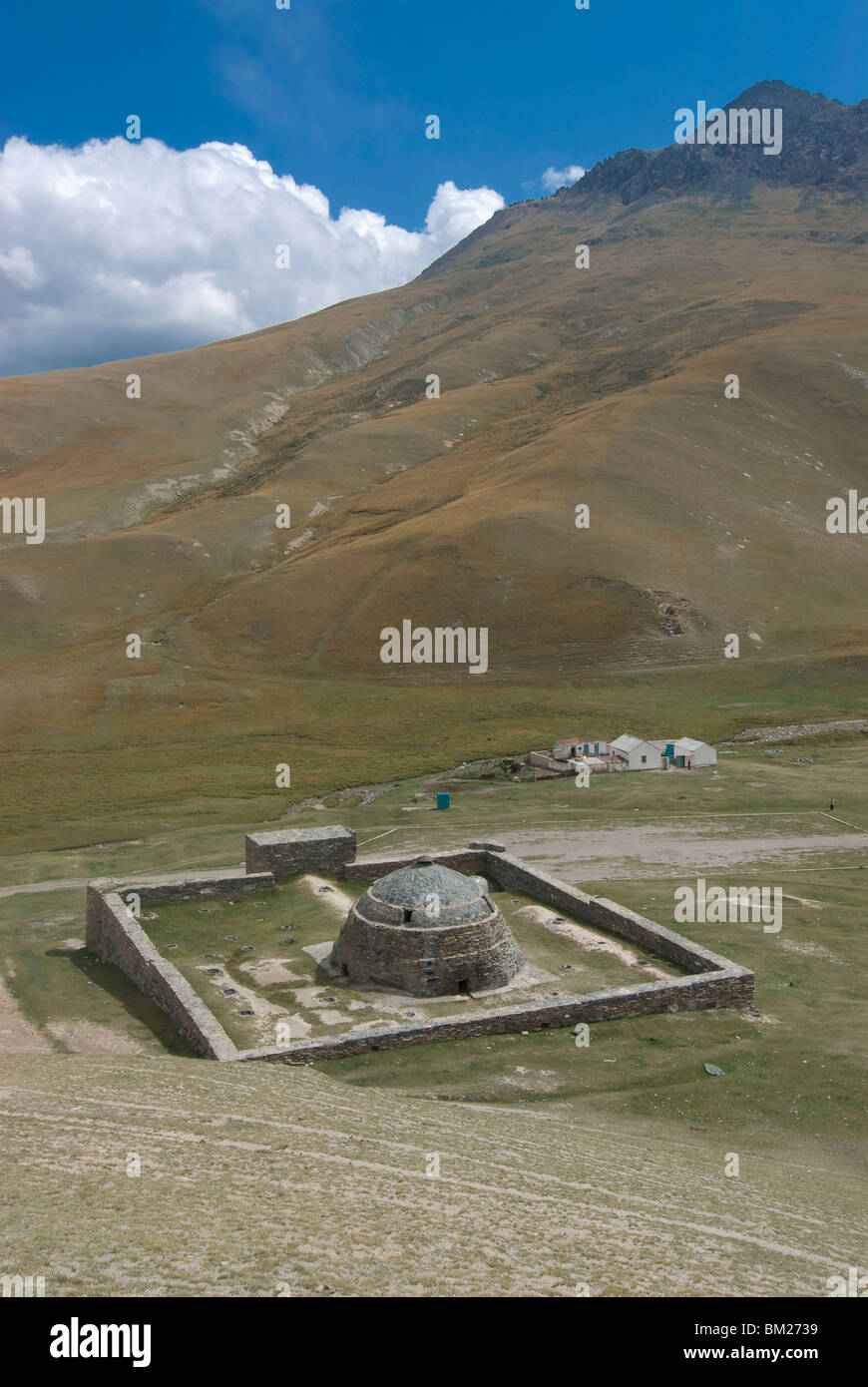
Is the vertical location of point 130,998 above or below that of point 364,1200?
below

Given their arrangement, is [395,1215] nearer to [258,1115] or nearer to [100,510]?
[258,1115]

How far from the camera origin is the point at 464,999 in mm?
28016

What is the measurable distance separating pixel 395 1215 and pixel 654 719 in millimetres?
78983

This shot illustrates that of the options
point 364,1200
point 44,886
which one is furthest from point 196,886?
point 364,1200

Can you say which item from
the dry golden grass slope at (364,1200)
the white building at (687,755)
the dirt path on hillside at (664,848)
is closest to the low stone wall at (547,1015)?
the dry golden grass slope at (364,1200)

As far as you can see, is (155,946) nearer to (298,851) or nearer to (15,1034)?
(15,1034)

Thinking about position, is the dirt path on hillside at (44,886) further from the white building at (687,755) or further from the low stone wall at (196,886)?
the white building at (687,755)

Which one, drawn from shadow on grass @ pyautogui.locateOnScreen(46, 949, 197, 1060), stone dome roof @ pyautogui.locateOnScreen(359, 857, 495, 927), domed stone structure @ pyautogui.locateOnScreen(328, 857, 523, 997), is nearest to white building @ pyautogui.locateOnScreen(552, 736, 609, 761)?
stone dome roof @ pyautogui.locateOnScreen(359, 857, 495, 927)

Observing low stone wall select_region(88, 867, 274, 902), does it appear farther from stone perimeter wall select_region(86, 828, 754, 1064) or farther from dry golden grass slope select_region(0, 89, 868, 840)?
dry golden grass slope select_region(0, 89, 868, 840)

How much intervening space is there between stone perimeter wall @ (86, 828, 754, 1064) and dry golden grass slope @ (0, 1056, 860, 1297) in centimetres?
447

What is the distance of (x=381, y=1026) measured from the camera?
84.4 ft

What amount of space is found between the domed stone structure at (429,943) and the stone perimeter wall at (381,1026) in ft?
6.15

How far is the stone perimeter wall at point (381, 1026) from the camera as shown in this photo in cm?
2484

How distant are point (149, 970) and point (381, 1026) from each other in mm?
7792
